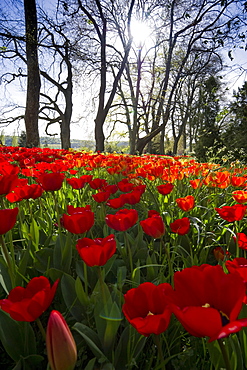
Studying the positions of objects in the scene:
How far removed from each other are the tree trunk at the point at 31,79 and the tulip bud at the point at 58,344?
7389 millimetres

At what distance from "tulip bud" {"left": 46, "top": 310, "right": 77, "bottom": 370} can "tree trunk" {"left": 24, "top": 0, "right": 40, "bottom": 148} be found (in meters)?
7.39

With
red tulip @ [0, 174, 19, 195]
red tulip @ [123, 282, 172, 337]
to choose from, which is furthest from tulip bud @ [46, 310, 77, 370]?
red tulip @ [0, 174, 19, 195]

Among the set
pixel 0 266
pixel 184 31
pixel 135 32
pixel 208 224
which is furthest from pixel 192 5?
pixel 0 266

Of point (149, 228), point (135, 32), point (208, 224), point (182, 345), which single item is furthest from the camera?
point (135, 32)

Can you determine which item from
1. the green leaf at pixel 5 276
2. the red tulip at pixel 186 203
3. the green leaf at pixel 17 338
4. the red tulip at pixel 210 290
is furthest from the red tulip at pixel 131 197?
the red tulip at pixel 210 290

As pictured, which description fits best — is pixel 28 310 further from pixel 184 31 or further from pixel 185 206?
pixel 184 31

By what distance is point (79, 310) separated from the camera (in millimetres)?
792

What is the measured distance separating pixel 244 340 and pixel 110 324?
300 millimetres

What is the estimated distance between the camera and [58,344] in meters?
0.39

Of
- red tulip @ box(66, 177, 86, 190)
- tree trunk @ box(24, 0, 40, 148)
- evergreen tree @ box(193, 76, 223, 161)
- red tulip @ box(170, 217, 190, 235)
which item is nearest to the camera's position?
red tulip @ box(170, 217, 190, 235)

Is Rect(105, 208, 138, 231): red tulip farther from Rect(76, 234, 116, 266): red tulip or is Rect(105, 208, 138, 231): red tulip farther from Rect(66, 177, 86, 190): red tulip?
Rect(66, 177, 86, 190): red tulip

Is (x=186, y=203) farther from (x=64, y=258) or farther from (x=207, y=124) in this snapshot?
(x=207, y=124)

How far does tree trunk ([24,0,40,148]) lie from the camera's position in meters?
7.27

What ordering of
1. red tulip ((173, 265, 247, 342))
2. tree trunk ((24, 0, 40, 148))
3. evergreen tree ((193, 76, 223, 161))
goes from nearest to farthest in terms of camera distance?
red tulip ((173, 265, 247, 342)) → tree trunk ((24, 0, 40, 148)) → evergreen tree ((193, 76, 223, 161))
